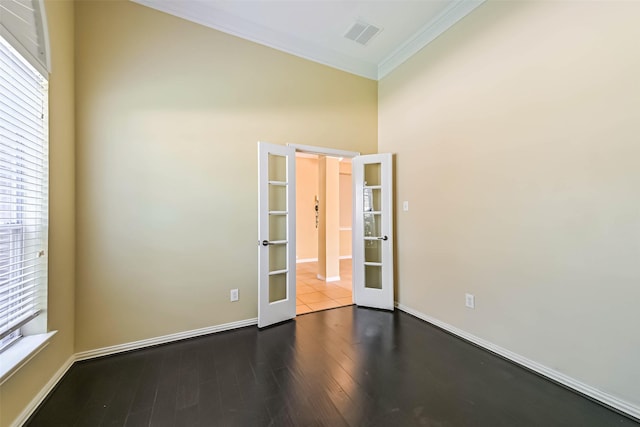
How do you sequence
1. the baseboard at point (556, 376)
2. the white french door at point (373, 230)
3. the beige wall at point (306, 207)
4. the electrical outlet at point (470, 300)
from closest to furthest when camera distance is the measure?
the baseboard at point (556, 376) < the electrical outlet at point (470, 300) < the white french door at point (373, 230) < the beige wall at point (306, 207)

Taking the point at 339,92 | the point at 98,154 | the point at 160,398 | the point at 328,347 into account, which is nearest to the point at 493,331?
the point at 328,347

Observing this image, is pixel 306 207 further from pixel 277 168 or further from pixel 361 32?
pixel 361 32

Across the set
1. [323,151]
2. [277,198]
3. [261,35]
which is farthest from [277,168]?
[261,35]

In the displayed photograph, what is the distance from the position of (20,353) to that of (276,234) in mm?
2092

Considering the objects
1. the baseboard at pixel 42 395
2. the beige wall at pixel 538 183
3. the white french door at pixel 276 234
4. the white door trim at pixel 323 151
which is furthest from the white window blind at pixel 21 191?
the beige wall at pixel 538 183

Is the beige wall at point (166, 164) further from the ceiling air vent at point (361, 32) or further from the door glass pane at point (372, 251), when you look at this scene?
the door glass pane at point (372, 251)

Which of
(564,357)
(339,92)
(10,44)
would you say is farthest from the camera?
(339,92)

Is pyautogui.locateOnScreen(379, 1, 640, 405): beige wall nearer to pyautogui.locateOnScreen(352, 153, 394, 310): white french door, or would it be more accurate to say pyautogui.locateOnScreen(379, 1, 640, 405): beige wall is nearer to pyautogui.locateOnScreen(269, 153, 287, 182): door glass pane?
pyautogui.locateOnScreen(352, 153, 394, 310): white french door

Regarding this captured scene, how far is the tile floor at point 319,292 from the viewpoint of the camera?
3.56m

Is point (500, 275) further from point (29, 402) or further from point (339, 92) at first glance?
point (29, 402)

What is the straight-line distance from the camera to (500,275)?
7.55 feet

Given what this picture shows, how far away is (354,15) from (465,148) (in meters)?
1.84

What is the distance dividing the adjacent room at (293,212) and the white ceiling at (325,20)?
0.02m

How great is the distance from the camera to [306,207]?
23.0ft
